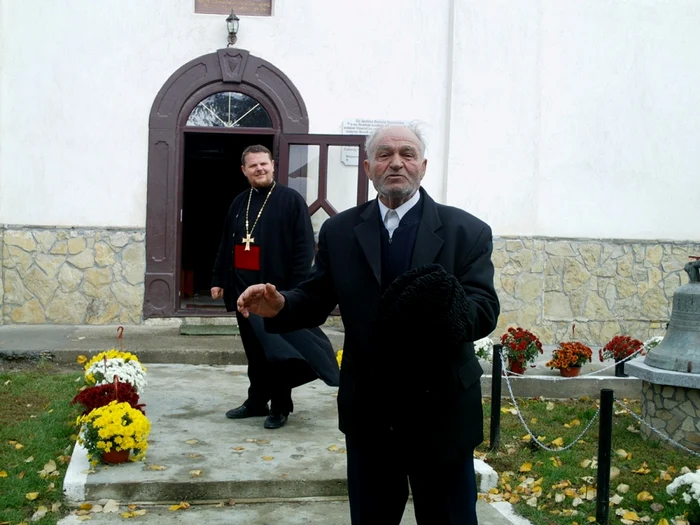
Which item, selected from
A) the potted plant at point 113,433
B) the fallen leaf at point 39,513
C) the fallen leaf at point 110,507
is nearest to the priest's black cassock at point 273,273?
the potted plant at point 113,433

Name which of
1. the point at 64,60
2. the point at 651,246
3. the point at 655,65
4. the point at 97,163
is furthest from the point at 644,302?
the point at 64,60

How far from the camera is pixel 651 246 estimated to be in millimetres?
10805

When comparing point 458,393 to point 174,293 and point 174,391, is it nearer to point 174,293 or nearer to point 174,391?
point 174,391

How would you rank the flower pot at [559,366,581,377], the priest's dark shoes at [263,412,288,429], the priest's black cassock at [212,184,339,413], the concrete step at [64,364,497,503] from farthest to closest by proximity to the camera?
the flower pot at [559,366,581,377], the priest's dark shoes at [263,412,288,429], the priest's black cassock at [212,184,339,413], the concrete step at [64,364,497,503]

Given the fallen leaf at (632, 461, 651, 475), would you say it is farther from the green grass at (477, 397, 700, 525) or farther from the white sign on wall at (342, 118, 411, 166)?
the white sign on wall at (342, 118, 411, 166)

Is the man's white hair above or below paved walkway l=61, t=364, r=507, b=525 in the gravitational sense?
above

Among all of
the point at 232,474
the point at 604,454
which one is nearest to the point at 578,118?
the point at 604,454

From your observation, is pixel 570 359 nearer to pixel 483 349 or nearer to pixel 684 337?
pixel 483 349

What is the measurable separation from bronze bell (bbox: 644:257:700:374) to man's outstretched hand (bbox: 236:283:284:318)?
3.92 metres

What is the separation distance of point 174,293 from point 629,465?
20.4ft

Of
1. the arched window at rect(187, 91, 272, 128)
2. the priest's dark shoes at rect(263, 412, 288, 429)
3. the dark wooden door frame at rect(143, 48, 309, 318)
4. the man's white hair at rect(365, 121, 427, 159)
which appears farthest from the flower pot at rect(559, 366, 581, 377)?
the man's white hair at rect(365, 121, 427, 159)

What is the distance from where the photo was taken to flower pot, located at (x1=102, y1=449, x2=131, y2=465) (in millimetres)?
4934

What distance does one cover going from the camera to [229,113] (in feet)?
34.2

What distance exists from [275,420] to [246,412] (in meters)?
0.36
